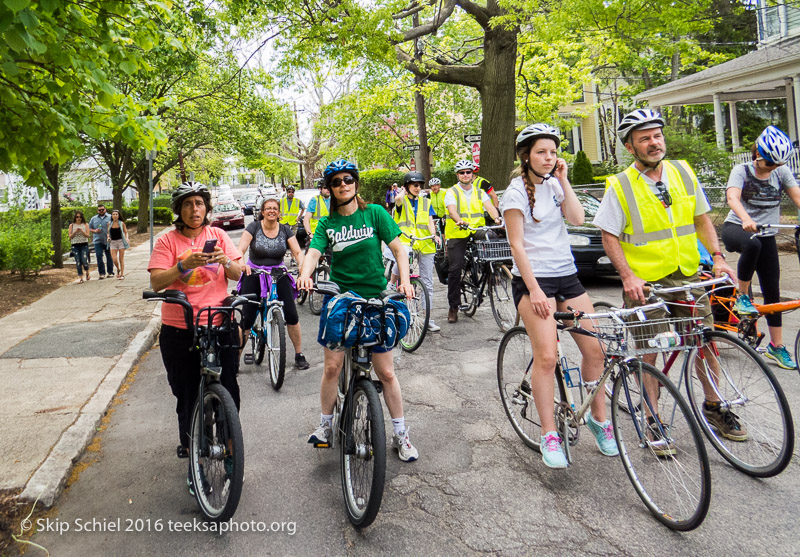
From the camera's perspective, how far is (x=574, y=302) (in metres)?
4.11

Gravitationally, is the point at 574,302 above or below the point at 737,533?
above

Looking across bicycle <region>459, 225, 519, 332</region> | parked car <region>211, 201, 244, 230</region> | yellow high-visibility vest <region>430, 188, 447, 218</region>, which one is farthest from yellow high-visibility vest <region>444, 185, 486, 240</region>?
parked car <region>211, 201, 244, 230</region>

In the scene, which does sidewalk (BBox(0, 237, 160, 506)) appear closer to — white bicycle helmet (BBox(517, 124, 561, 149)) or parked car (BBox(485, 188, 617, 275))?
white bicycle helmet (BBox(517, 124, 561, 149))

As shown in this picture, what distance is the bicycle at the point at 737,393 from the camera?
3684 millimetres

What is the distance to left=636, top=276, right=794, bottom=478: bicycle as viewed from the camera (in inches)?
145

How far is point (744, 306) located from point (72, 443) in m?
5.43

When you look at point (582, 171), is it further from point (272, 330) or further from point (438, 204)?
point (272, 330)

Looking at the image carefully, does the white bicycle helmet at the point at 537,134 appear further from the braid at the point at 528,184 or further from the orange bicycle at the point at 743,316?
the orange bicycle at the point at 743,316

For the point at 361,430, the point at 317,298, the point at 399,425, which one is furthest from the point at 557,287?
the point at 317,298

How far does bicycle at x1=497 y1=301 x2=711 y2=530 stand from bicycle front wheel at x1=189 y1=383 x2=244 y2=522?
1.86 m

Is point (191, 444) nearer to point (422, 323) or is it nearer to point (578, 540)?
point (578, 540)

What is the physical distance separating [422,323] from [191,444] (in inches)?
155

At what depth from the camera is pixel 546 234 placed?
163 inches

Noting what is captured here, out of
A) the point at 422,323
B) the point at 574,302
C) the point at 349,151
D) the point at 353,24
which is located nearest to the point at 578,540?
the point at 574,302
